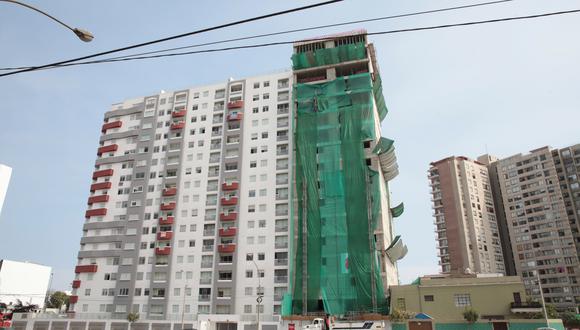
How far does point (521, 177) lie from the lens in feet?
437

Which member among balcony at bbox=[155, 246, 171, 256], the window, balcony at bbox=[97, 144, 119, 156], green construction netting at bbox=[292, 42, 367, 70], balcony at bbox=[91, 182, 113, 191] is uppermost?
green construction netting at bbox=[292, 42, 367, 70]

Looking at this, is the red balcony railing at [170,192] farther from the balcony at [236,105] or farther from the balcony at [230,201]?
the balcony at [236,105]

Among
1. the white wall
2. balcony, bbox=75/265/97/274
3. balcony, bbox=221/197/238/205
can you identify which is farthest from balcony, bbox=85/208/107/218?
the white wall

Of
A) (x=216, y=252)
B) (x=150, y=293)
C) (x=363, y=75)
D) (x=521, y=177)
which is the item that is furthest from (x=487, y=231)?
(x=150, y=293)

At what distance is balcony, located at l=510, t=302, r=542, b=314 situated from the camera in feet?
186

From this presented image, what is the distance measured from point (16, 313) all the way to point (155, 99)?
178 ft

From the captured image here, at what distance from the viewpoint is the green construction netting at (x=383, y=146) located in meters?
74.9

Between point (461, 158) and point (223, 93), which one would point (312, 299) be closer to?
point (223, 93)

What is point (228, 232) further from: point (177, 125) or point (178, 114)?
point (178, 114)

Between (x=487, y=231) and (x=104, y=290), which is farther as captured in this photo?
(x=487, y=231)

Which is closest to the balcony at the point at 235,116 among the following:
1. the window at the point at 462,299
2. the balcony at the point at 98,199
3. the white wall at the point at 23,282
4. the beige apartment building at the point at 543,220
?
the balcony at the point at 98,199

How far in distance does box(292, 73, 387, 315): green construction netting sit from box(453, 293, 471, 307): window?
10650mm

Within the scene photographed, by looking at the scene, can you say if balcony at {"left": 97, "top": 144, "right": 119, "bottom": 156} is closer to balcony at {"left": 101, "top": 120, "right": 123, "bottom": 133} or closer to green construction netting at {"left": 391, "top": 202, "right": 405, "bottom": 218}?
balcony at {"left": 101, "top": 120, "right": 123, "bottom": 133}

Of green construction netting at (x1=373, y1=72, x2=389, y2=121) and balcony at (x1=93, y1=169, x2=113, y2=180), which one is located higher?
green construction netting at (x1=373, y1=72, x2=389, y2=121)
